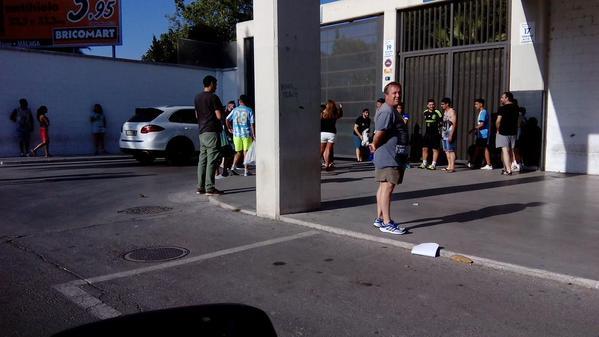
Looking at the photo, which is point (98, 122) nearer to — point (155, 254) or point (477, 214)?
point (155, 254)

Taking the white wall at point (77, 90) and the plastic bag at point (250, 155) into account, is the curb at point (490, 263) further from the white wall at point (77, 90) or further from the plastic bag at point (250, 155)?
the white wall at point (77, 90)

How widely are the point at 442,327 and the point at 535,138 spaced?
10438mm

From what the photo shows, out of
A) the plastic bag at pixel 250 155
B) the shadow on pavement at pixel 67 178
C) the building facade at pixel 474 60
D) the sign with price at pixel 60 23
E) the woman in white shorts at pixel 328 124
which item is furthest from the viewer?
the sign with price at pixel 60 23

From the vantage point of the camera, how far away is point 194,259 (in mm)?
5555

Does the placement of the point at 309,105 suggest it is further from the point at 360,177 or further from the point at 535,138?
the point at 535,138

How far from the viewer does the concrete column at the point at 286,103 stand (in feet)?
24.1

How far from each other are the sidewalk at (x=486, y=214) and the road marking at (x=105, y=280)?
1190mm

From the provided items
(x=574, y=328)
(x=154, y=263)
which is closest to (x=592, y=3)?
(x=574, y=328)

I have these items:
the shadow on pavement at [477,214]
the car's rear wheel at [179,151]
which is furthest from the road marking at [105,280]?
the car's rear wheel at [179,151]

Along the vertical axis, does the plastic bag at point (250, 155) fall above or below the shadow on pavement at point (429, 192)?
above

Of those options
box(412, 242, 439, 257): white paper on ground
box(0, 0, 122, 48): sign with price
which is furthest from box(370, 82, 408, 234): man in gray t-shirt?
box(0, 0, 122, 48): sign with price

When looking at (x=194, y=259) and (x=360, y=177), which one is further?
(x=360, y=177)

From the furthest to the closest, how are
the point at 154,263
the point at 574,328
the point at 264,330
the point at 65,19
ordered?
1. the point at 65,19
2. the point at 154,263
3. the point at 574,328
4. the point at 264,330

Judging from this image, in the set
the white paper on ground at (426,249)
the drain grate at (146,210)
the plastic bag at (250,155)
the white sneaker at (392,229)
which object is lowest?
the white paper on ground at (426,249)
